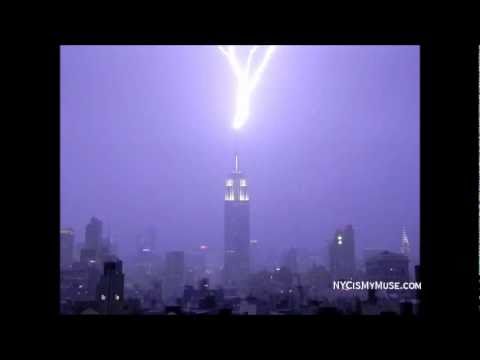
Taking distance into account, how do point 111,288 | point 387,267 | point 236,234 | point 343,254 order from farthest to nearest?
point 343,254 → point 236,234 → point 387,267 → point 111,288

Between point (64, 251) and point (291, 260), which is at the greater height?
point (64, 251)

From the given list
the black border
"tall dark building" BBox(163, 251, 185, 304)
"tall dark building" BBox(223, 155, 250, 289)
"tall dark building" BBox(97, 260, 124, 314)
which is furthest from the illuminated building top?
the black border

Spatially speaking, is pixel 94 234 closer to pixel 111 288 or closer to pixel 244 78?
pixel 111 288

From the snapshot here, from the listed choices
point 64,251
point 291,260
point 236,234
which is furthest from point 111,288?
point 291,260

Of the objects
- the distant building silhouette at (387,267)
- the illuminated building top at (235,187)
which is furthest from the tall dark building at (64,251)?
the distant building silhouette at (387,267)

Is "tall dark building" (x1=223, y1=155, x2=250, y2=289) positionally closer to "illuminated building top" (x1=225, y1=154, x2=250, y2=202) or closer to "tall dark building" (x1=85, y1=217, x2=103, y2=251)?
"illuminated building top" (x1=225, y1=154, x2=250, y2=202)

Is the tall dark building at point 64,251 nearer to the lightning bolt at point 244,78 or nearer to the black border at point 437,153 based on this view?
the black border at point 437,153
